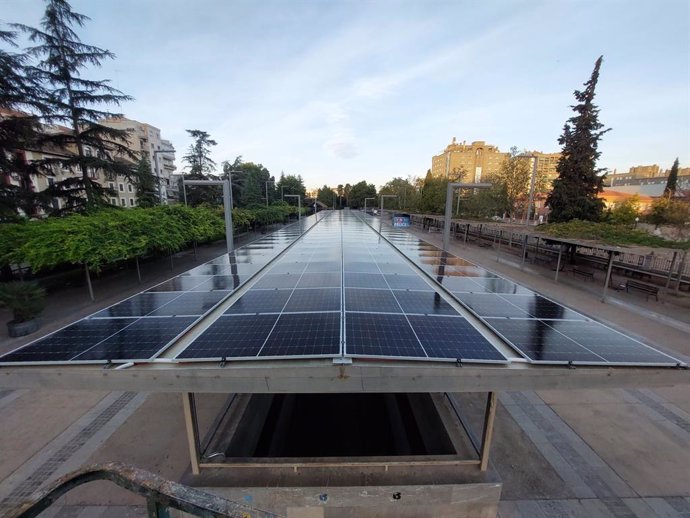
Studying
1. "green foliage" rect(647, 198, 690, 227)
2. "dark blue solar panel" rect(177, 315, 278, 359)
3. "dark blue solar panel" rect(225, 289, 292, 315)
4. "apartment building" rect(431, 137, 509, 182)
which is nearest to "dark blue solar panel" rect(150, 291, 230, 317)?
"dark blue solar panel" rect(225, 289, 292, 315)

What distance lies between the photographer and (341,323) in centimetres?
609

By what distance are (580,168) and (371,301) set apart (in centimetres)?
2844

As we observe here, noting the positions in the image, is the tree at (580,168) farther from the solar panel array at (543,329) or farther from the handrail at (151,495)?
the handrail at (151,495)

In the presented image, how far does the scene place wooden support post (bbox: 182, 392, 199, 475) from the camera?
18.9 feet

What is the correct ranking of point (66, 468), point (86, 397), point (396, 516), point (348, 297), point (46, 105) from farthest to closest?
point (46, 105), point (86, 397), point (348, 297), point (66, 468), point (396, 516)

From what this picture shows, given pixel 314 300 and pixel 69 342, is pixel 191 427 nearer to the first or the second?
pixel 69 342

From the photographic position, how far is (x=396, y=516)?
5.68 meters

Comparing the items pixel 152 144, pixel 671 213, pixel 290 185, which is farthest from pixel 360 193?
pixel 671 213

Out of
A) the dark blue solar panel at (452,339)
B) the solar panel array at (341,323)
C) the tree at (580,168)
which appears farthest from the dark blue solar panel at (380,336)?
the tree at (580,168)

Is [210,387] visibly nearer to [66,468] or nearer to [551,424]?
[66,468]

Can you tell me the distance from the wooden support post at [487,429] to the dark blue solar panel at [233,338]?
441cm

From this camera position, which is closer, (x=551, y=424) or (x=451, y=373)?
(x=451, y=373)

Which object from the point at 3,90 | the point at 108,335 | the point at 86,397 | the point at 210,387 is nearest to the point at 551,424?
the point at 210,387

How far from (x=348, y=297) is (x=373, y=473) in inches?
144
